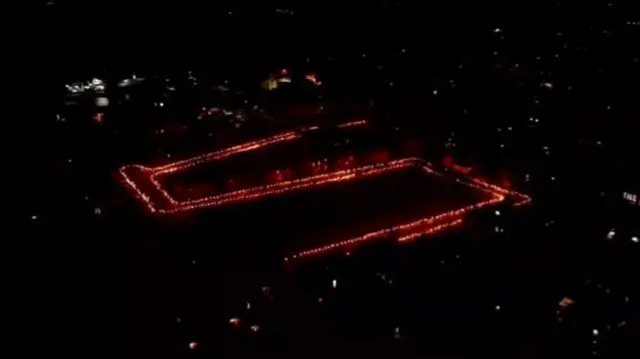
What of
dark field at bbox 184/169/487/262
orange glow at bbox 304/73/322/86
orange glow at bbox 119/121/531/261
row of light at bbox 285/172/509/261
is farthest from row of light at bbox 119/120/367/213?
row of light at bbox 285/172/509/261

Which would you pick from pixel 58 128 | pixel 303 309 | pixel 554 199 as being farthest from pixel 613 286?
pixel 58 128

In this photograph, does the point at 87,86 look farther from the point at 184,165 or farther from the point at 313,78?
the point at 313,78

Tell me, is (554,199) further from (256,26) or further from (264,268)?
(256,26)

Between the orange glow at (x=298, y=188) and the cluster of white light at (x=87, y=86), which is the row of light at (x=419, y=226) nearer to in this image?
the orange glow at (x=298, y=188)

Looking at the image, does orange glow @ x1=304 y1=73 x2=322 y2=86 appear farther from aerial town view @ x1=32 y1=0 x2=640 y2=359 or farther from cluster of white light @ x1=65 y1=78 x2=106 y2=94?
cluster of white light @ x1=65 y1=78 x2=106 y2=94

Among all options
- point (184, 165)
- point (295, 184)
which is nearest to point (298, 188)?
point (295, 184)

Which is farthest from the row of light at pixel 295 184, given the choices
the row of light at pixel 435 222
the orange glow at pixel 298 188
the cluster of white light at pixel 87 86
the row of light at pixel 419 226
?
the cluster of white light at pixel 87 86
